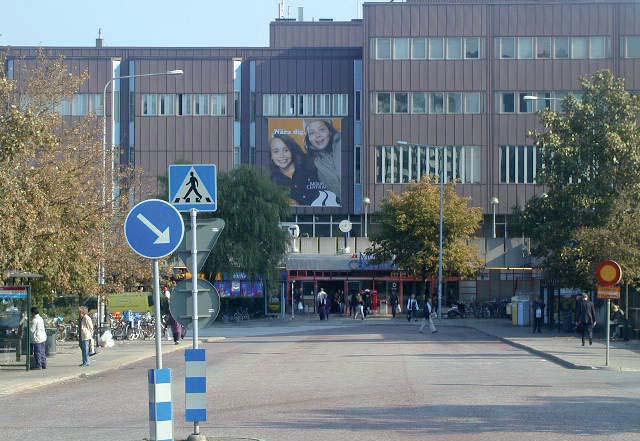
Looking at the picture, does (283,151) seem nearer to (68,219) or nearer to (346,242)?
(346,242)

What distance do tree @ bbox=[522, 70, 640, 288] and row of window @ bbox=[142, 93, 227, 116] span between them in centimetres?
3807

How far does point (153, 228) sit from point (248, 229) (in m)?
47.2

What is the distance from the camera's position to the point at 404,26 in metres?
73.7

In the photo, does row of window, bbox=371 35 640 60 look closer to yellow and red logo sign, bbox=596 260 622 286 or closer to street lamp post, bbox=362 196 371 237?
street lamp post, bbox=362 196 371 237

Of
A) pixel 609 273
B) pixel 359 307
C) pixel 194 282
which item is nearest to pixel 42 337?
pixel 609 273

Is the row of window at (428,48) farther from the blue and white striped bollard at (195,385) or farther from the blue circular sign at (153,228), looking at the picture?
the blue circular sign at (153,228)

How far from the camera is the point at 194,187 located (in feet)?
42.7

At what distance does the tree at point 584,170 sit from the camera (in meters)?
39.8

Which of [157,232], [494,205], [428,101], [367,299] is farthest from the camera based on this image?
[428,101]

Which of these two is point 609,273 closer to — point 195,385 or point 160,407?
point 195,385

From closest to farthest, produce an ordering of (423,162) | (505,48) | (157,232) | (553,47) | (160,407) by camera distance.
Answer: (160,407)
(157,232)
(553,47)
(505,48)
(423,162)

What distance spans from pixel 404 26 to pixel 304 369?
52.3m

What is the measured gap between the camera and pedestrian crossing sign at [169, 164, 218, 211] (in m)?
13.0

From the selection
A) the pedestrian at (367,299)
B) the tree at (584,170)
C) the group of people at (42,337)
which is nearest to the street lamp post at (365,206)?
the pedestrian at (367,299)
